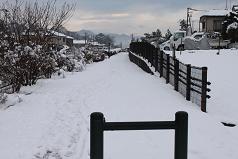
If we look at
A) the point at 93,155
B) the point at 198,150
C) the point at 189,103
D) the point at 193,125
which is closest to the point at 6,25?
the point at 189,103

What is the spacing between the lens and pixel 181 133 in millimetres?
4328

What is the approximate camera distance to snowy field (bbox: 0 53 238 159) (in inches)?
294

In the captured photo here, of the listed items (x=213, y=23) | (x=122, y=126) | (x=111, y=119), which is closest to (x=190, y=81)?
(x=111, y=119)

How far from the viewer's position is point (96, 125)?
4285 millimetres

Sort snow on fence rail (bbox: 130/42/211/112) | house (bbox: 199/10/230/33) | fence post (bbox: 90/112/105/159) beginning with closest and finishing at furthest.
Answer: fence post (bbox: 90/112/105/159)
snow on fence rail (bbox: 130/42/211/112)
house (bbox: 199/10/230/33)

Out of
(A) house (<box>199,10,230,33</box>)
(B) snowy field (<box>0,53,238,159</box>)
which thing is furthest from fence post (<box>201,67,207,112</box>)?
(A) house (<box>199,10,230,33</box>)

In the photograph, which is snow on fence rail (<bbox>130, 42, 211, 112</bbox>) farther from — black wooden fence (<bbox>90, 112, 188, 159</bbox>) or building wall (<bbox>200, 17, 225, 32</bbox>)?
building wall (<bbox>200, 17, 225, 32</bbox>)

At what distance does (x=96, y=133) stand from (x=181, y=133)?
2.67 ft

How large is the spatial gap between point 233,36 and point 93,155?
48881mm

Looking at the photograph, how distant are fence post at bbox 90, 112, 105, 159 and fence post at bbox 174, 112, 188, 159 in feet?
2.35

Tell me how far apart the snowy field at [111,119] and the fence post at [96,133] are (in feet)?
8.97

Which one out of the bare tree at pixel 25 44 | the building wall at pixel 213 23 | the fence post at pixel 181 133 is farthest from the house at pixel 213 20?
the fence post at pixel 181 133

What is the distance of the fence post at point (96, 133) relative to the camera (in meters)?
4.27

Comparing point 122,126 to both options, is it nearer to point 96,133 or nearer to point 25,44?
point 96,133
